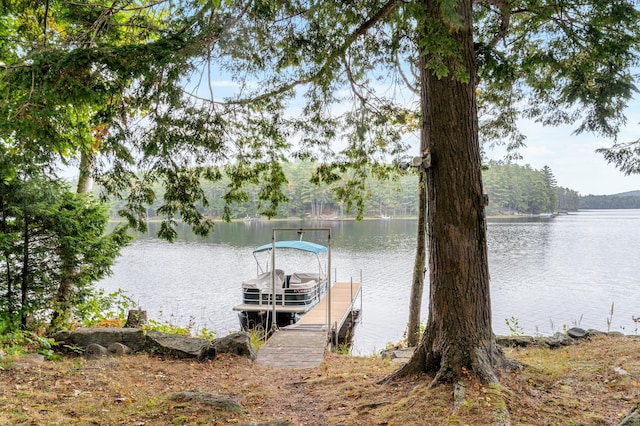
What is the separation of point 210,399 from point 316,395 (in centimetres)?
108

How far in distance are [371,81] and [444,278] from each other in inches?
147

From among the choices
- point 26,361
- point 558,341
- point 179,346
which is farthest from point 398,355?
point 26,361

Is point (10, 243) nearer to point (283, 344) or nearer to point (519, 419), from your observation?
point (283, 344)

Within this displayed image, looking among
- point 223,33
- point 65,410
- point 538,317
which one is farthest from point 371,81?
point 538,317

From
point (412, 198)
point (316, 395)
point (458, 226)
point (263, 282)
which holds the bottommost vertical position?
point (263, 282)

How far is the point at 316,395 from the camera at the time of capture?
13.0 feet

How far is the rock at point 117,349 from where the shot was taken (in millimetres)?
5195

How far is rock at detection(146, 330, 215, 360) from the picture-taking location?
5.30 m

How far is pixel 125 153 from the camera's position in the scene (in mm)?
4266

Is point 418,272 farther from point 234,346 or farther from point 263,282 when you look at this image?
point 263,282

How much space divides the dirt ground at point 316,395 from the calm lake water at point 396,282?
3.44 metres

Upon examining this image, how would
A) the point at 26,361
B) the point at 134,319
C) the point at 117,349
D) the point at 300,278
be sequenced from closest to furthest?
1. the point at 26,361
2. the point at 117,349
3. the point at 134,319
4. the point at 300,278

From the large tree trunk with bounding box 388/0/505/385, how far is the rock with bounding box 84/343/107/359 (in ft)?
12.7

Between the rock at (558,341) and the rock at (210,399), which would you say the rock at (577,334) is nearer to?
the rock at (558,341)
